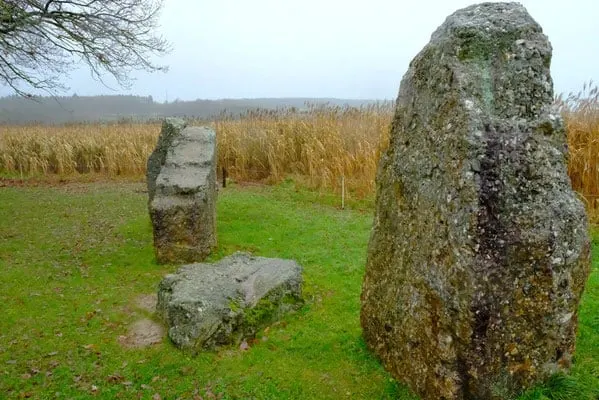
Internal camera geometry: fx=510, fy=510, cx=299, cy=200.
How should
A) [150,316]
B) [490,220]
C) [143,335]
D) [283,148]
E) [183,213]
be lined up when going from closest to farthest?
[490,220] < [143,335] < [150,316] < [183,213] < [283,148]

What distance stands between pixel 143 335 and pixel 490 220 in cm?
298

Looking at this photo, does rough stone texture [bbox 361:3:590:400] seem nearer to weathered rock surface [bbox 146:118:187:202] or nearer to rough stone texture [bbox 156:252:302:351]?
rough stone texture [bbox 156:252:302:351]

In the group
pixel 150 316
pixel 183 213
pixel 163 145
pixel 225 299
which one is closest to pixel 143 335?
pixel 150 316

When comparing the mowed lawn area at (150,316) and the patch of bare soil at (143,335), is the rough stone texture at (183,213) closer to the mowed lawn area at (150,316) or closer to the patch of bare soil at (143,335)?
the mowed lawn area at (150,316)

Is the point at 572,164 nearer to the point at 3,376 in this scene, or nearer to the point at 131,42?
the point at 3,376

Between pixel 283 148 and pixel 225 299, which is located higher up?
pixel 283 148

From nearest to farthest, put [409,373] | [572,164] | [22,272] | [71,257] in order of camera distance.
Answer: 1. [409,373]
2. [22,272]
3. [71,257]
4. [572,164]

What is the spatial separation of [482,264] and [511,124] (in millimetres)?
781

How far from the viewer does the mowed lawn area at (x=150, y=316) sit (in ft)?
11.3

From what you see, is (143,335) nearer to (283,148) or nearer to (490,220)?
(490,220)

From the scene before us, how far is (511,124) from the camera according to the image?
278cm

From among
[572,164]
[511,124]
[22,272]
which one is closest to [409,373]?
[511,124]

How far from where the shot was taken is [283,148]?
39.4 ft

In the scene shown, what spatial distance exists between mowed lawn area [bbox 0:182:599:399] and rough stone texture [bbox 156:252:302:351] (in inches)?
4.8
